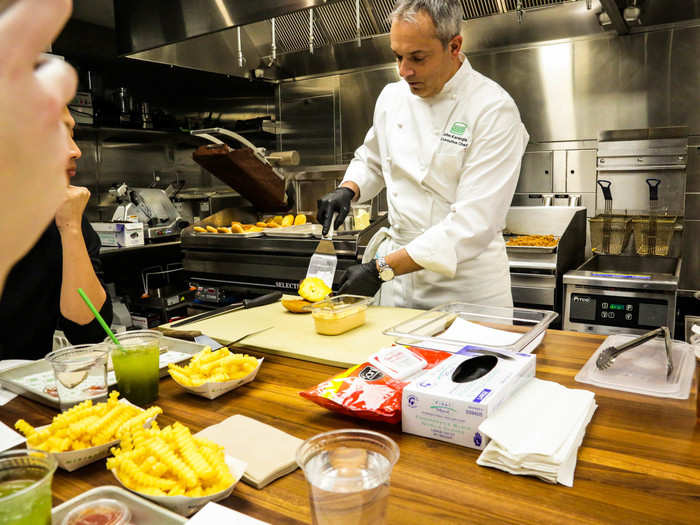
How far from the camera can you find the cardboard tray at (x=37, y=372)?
118cm

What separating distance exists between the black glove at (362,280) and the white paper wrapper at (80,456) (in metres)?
1.12

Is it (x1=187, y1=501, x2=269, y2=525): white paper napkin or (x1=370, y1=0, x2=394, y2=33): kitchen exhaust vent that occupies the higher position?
(x1=370, y1=0, x2=394, y2=33): kitchen exhaust vent

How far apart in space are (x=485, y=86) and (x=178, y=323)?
4.98 feet

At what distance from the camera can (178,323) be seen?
1805 mm

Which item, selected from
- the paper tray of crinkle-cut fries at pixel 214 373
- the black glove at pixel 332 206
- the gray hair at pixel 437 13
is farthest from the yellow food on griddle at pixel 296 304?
the gray hair at pixel 437 13

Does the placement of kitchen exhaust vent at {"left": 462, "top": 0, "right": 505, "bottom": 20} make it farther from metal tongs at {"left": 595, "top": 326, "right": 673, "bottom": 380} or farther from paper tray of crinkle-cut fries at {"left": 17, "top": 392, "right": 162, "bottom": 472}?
→ paper tray of crinkle-cut fries at {"left": 17, "top": 392, "right": 162, "bottom": 472}

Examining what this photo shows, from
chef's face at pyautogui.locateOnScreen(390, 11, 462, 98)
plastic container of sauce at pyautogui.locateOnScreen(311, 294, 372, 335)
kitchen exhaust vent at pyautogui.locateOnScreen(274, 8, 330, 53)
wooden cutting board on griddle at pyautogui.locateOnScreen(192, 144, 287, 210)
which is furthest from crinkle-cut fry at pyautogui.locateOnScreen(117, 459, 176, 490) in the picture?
kitchen exhaust vent at pyautogui.locateOnScreen(274, 8, 330, 53)

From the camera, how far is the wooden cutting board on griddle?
13.0ft

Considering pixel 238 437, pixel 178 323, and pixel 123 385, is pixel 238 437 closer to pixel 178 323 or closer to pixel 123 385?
pixel 123 385

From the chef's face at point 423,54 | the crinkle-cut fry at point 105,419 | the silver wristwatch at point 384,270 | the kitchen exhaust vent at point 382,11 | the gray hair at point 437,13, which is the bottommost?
the crinkle-cut fry at point 105,419

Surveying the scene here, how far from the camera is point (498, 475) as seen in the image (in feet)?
2.80

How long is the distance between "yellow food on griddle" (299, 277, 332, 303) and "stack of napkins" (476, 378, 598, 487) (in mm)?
960

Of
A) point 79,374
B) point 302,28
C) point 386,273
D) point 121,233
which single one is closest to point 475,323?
point 386,273

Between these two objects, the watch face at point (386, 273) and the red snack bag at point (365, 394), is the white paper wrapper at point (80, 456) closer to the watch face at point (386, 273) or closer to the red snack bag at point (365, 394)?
the red snack bag at point (365, 394)
